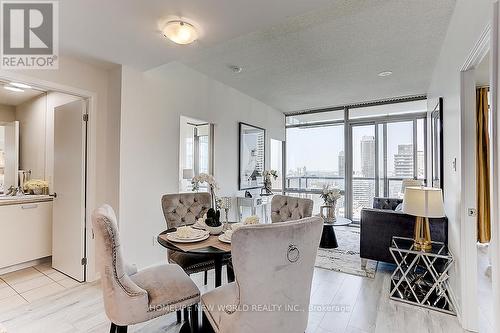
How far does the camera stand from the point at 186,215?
2.66 metres

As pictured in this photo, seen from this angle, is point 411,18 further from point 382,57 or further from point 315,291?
point 315,291

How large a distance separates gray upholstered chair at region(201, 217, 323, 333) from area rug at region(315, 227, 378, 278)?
6.69 ft

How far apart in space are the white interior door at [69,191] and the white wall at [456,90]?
3672mm

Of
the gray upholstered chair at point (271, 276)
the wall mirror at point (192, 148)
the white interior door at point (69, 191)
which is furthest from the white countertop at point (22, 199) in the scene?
the gray upholstered chair at point (271, 276)

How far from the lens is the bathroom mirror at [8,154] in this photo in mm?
4047

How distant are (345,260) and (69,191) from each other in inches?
143

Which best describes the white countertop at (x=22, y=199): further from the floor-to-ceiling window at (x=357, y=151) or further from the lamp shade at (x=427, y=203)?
the floor-to-ceiling window at (x=357, y=151)

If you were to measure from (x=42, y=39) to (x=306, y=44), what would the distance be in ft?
8.72

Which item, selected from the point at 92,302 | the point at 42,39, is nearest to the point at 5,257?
the point at 92,302

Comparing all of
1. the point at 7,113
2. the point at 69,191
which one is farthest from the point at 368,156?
the point at 7,113

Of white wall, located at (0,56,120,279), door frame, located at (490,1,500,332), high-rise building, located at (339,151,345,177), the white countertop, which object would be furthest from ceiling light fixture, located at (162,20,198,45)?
high-rise building, located at (339,151,345,177)

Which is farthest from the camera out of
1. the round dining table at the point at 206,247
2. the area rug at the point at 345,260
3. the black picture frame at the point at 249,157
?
the black picture frame at the point at 249,157

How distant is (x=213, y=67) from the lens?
147 inches

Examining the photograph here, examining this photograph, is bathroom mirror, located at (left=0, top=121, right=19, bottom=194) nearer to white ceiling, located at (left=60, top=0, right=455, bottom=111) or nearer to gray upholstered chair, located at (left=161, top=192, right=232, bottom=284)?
white ceiling, located at (left=60, top=0, right=455, bottom=111)
